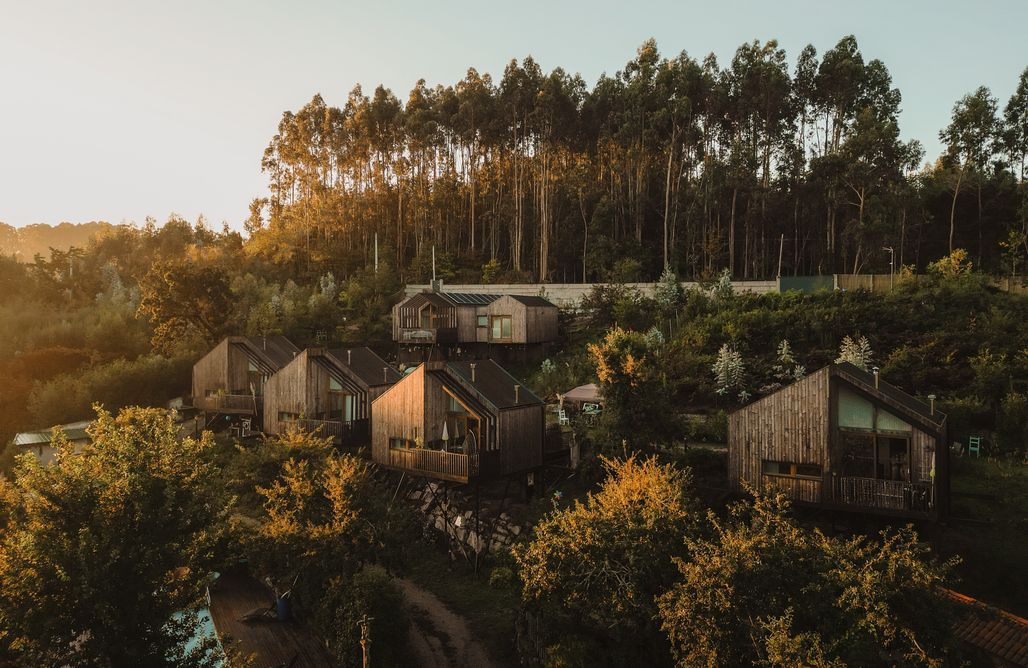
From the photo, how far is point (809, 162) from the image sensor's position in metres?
56.9

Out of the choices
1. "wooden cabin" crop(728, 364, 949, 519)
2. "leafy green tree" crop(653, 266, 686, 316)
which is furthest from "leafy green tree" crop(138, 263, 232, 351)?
"wooden cabin" crop(728, 364, 949, 519)

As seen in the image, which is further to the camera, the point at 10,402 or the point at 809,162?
the point at 809,162

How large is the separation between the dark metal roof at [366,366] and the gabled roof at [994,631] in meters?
23.2

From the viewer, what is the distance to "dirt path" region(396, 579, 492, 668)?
1672 centimetres

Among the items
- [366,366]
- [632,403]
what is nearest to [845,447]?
[632,403]

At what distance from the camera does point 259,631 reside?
18547mm

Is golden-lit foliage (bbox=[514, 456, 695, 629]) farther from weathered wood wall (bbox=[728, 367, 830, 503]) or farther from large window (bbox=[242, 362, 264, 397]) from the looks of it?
large window (bbox=[242, 362, 264, 397])

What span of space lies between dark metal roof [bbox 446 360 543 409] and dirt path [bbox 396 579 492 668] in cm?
707

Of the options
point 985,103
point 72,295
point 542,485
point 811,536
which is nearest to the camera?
point 811,536

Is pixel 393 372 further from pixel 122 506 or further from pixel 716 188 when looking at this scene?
pixel 716 188

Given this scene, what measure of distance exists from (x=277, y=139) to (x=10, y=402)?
145 ft

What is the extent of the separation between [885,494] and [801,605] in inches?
311

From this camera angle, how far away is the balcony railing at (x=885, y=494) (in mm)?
17516

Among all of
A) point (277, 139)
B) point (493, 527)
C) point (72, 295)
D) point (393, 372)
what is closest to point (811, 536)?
point (493, 527)
